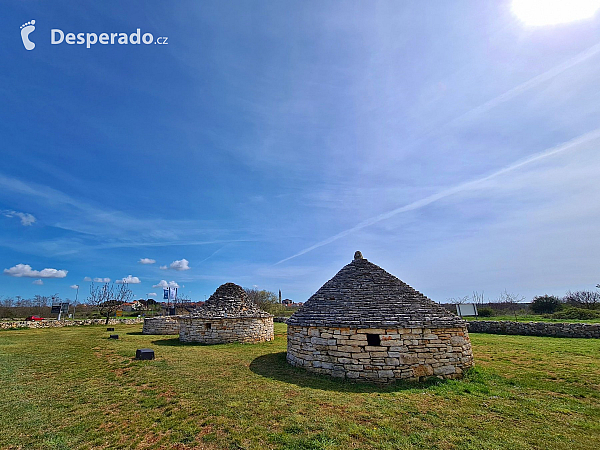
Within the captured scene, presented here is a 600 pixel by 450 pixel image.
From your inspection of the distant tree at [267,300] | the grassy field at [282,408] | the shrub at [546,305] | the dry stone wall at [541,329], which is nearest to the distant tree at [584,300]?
the shrub at [546,305]

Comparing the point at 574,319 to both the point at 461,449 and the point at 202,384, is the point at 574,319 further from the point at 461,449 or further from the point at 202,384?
the point at 202,384

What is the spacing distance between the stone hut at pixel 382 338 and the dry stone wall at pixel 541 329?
8.62 metres

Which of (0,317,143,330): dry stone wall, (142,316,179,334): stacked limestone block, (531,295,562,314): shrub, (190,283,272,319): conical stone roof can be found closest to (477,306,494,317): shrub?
(531,295,562,314): shrub

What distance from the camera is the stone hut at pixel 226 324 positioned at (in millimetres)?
16406

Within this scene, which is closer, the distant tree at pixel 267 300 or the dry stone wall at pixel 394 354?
the dry stone wall at pixel 394 354

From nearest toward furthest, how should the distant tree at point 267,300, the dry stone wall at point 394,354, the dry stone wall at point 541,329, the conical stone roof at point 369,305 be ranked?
the dry stone wall at point 394,354 < the conical stone roof at point 369,305 < the dry stone wall at point 541,329 < the distant tree at point 267,300

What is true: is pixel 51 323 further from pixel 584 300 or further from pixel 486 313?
pixel 584 300

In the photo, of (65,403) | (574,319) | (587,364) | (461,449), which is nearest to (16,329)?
(65,403)

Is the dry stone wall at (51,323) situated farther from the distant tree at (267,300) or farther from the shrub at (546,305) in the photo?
the shrub at (546,305)

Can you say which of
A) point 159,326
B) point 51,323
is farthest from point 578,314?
point 51,323

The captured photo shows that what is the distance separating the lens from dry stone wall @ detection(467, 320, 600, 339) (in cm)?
1667

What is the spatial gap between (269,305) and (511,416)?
43192mm

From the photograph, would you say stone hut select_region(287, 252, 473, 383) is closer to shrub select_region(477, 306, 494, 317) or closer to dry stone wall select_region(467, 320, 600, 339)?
dry stone wall select_region(467, 320, 600, 339)

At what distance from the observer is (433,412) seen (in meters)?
5.86
